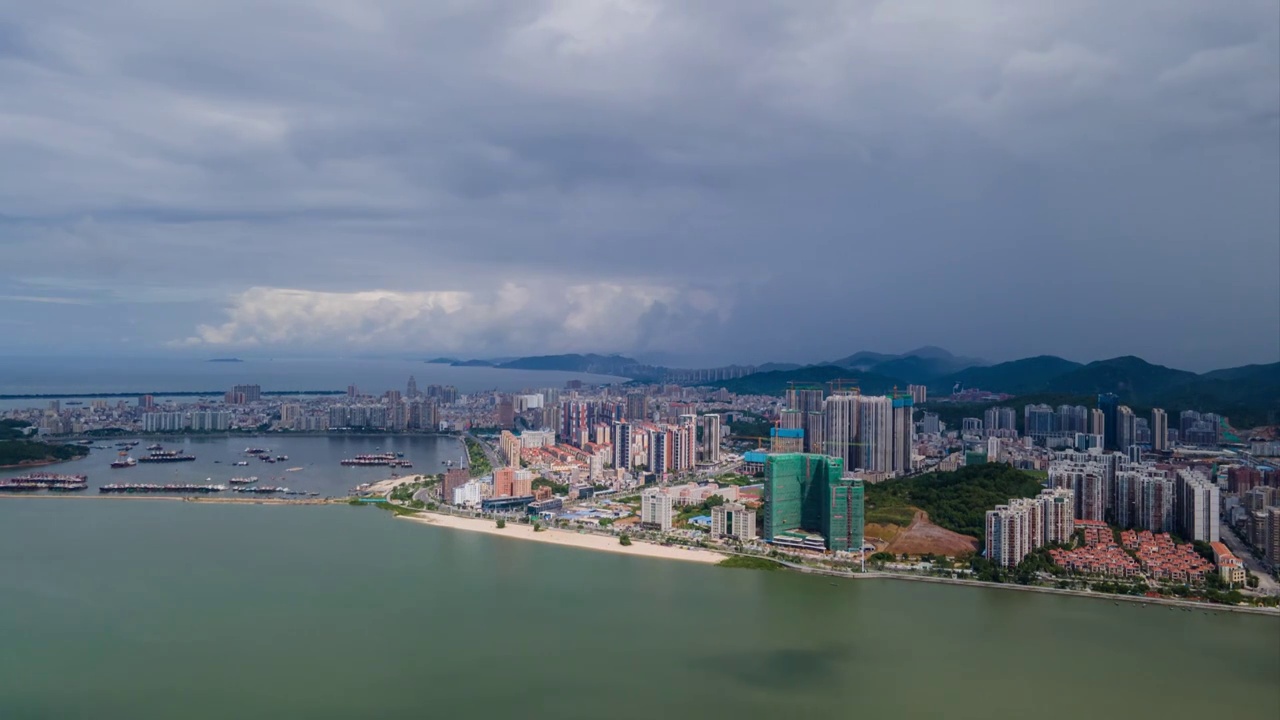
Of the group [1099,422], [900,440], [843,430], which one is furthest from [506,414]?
[1099,422]

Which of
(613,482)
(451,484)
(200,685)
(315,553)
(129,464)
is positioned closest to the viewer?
(200,685)

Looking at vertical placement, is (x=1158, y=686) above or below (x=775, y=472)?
below

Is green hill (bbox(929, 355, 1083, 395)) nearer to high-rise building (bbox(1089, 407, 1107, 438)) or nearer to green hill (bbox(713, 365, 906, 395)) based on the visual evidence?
green hill (bbox(713, 365, 906, 395))

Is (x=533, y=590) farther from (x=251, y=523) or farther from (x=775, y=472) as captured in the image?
(x=251, y=523)

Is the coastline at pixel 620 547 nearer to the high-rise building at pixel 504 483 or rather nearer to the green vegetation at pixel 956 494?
the high-rise building at pixel 504 483

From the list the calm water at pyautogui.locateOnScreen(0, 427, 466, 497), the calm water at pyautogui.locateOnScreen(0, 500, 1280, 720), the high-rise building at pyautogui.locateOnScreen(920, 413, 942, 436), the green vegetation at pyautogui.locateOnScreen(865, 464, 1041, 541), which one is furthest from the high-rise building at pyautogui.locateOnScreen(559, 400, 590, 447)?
the calm water at pyautogui.locateOnScreen(0, 500, 1280, 720)

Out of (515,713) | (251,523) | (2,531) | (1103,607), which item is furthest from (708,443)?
(515,713)

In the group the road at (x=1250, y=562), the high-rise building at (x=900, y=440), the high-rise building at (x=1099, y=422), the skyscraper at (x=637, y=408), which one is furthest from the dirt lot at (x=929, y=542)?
the skyscraper at (x=637, y=408)
